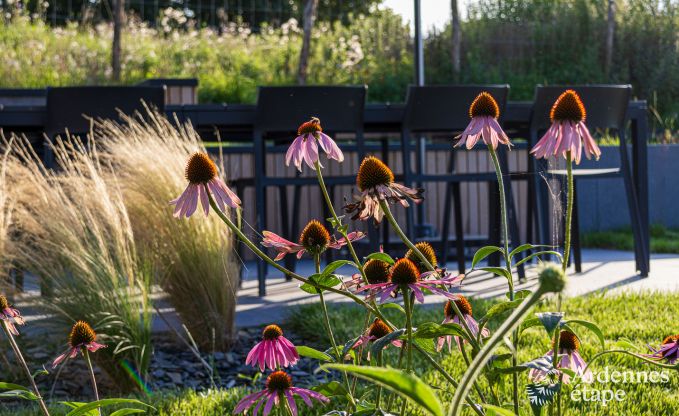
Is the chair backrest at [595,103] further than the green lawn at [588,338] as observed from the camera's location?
Yes

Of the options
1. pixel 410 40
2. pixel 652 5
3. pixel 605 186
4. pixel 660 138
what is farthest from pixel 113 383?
pixel 652 5

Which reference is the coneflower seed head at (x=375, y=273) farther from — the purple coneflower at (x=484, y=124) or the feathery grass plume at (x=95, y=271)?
the feathery grass plume at (x=95, y=271)

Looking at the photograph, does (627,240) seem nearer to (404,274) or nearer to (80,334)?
(80,334)

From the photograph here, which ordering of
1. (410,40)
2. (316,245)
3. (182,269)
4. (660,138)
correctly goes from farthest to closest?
(410,40) < (660,138) < (182,269) < (316,245)

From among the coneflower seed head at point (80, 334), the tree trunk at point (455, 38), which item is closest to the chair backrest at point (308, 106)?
the coneflower seed head at point (80, 334)

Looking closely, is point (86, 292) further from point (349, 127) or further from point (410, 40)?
point (410, 40)

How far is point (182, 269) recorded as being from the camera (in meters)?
3.28

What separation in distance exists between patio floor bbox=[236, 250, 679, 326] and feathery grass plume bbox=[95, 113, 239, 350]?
18 cm

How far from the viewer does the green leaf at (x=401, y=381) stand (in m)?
0.75

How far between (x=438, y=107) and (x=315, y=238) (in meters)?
3.11

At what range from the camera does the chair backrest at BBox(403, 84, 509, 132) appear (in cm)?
437

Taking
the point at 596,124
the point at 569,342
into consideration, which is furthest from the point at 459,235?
the point at 569,342

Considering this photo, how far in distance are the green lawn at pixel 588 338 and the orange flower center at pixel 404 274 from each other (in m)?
0.87

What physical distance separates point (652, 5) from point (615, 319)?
1276 centimetres
